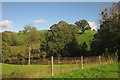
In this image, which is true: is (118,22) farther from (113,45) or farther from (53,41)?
(53,41)

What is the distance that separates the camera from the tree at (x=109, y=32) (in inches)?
1401

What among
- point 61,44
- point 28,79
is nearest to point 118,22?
point 61,44

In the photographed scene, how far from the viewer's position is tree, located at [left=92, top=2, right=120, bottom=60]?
35.6 metres

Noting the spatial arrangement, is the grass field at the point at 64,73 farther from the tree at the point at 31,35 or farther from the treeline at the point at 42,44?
the tree at the point at 31,35

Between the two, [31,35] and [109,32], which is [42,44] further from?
[109,32]

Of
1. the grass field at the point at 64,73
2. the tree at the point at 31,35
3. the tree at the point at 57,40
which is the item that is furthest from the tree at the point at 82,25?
the grass field at the point at 64,73

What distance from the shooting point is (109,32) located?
36.7 metres

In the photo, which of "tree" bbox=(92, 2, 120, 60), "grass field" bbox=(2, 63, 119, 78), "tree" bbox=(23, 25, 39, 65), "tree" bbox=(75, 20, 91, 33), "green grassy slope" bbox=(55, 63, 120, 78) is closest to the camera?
"grass field" bbox=(2, 63, 119, 78)

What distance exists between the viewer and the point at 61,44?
179ft

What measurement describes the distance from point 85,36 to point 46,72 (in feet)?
192

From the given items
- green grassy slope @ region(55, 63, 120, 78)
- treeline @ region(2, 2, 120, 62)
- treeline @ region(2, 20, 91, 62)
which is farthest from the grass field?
treeline @ region(2, 20, 91, 62)

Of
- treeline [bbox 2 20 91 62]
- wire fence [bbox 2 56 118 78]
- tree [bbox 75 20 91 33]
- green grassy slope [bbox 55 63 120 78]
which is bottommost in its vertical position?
green grassy slope [bbox 55 63 120 78]

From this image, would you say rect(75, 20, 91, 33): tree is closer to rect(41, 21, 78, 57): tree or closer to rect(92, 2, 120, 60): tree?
rect(41, 21, 78, 57): tree

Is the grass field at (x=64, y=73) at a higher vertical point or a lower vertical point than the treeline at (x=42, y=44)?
lower
